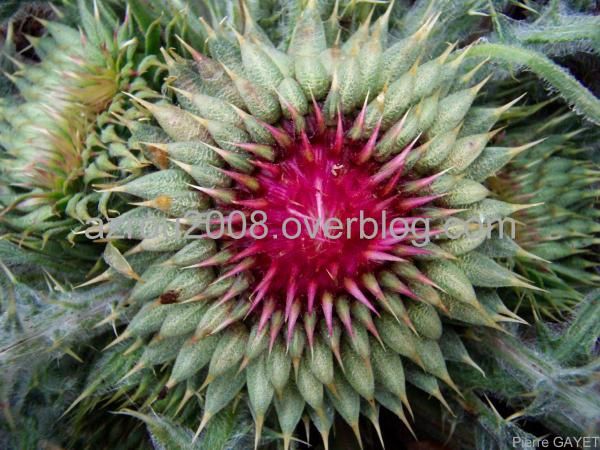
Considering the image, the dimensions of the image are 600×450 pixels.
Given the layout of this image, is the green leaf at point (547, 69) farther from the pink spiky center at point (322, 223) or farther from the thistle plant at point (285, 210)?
the pink spiky center at point (322, 223)

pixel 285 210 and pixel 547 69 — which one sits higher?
pixel 547 69

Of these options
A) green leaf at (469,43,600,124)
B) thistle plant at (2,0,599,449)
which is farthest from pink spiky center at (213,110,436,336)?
green leaf at (469,43,600,124)

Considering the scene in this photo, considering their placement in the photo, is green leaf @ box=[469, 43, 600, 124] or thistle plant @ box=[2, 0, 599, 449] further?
green leaf @ box=[469, 43, 600, 124]

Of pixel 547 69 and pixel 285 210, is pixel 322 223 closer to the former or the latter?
pixel 285 210

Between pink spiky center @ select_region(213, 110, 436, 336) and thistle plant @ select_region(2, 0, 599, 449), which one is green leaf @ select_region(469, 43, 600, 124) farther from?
pink spiky center @ select_region(213, 110, 436, 336)

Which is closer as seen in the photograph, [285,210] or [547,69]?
[285,210]

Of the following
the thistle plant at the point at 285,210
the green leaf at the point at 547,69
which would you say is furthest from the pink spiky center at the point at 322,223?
the green leaf at the point at 547,69

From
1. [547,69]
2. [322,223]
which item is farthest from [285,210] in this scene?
[547,69]

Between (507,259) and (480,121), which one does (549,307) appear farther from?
(480,121)
